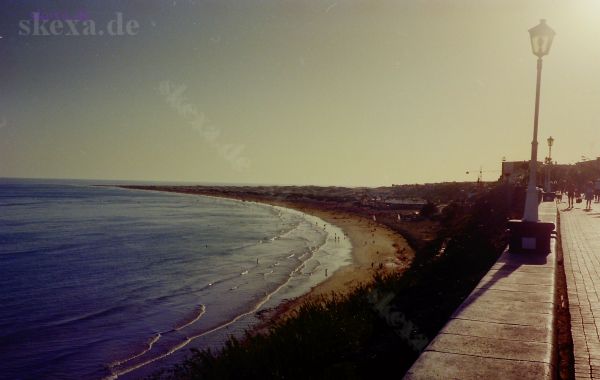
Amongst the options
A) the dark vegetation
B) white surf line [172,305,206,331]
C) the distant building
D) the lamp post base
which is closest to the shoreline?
white surf line [172,305,206,331]

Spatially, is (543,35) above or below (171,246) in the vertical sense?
above

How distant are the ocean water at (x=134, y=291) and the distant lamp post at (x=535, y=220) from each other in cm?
840

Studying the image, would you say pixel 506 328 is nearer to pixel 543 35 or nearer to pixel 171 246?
pixel 543 35

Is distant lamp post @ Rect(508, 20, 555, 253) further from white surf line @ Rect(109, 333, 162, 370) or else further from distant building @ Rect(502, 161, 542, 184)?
distant building @ Rect(502, 161, 542, 184)

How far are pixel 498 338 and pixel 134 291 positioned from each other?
19.5 meters

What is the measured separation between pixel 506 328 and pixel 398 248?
2904 centimetres

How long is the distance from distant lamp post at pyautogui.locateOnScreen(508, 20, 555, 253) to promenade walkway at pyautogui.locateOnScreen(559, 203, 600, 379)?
0.81m

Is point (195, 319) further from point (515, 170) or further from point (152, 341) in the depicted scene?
point (515, 170)

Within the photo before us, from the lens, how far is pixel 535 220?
956 cm

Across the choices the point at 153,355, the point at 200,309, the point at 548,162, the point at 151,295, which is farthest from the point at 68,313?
the point at 548,162

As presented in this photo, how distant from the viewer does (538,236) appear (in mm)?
9234

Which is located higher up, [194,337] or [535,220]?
[535,220]

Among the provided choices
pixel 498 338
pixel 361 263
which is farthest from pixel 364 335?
pixel 361 263

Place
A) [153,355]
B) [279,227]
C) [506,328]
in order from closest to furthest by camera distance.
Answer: [506,328]
[153,355]
[279,227]
